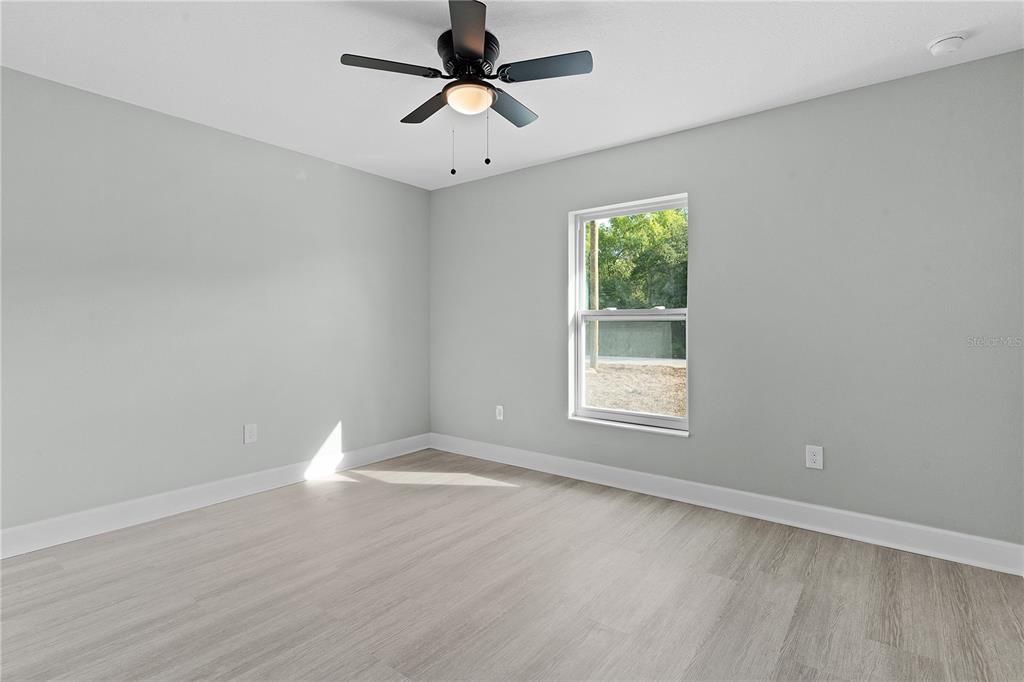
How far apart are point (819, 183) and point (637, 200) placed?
1133 mm

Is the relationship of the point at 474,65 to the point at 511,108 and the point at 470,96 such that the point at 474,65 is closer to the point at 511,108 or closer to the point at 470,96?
the point at 470,96

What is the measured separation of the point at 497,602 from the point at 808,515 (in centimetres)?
193

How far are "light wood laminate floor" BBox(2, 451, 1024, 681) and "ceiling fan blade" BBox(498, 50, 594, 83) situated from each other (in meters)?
2.22

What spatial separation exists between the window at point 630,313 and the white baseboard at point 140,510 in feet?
6.95

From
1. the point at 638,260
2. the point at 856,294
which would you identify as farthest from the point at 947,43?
the point at 638,260

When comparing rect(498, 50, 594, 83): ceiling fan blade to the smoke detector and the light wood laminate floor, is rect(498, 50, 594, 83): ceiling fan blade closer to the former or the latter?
the smoke detector

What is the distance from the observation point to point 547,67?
2111 mm

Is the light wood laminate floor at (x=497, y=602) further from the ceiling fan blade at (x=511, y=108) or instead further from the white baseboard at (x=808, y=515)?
the ceiling fan blade at (x=511, y=108)

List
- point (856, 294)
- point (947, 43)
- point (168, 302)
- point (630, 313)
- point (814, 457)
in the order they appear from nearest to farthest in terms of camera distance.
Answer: point (947, 43), point (856, 294), point (814, 457), point (168, 302), point (630, 313)

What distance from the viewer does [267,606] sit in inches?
86.0

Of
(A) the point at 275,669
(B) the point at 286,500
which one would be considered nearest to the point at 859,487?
(A) the point at 275,669

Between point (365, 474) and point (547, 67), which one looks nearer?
point (547, 67)

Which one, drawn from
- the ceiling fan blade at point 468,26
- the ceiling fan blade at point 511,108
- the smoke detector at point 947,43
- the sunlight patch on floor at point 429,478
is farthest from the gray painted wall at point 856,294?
the ceiling fan blade at point 468,26

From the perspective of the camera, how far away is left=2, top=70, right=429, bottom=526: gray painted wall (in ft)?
8.91
